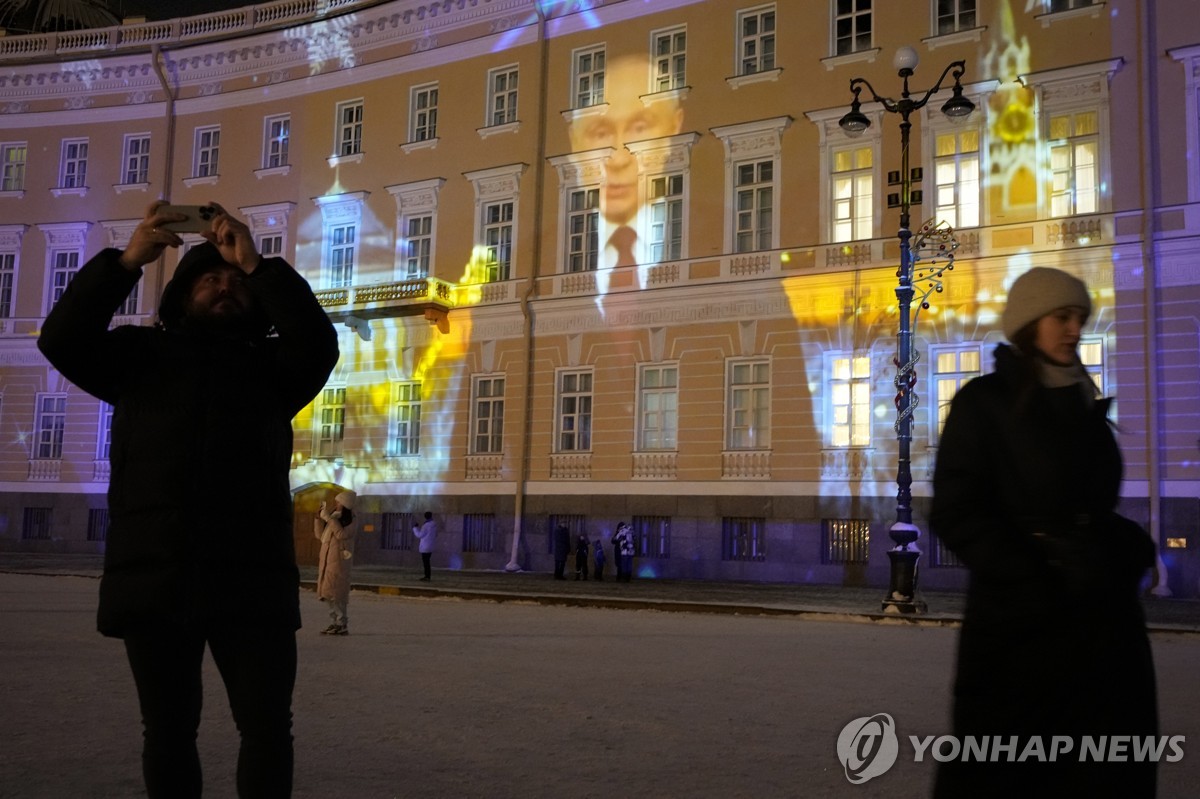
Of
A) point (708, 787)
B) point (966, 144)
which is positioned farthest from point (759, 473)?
point (708, 787)

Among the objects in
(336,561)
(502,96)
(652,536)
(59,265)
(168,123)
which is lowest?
(336,561)

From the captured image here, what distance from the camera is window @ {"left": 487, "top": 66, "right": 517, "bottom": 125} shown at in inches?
1330

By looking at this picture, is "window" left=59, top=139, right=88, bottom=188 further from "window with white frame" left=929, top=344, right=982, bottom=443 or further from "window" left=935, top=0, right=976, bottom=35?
"window with white frame" left=929, top=344, right=982, bottom=443

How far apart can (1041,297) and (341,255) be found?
1348 inches

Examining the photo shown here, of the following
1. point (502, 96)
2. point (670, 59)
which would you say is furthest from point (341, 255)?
point (670, 59)

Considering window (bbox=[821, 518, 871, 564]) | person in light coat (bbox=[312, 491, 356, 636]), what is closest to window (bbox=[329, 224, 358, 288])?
window (bbox=[821, 518, 871, 564])

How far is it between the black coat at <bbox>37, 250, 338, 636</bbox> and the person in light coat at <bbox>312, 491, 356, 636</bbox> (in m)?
10.6

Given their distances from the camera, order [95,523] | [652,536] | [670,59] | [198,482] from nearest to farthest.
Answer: [198,482], [652,536], [670,59], [95,523]

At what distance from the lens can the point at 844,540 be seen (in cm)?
2755

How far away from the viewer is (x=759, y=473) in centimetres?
2855

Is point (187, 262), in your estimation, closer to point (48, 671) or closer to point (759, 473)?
point (48, 671)

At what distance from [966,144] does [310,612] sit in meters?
17.1

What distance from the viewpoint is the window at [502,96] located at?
3378 centimetres

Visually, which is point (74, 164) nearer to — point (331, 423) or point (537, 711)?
point (331, 423)
